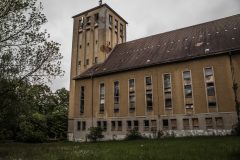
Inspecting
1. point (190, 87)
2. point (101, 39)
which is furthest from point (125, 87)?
point (101, 39)

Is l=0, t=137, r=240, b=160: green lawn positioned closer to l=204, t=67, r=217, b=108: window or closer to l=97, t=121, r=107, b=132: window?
l=204, t=67, r=217, b=108: window

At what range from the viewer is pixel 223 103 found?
26.2 metres

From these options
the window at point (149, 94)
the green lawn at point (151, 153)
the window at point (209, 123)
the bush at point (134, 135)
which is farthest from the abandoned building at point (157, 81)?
the green lawn at point (151, 153)

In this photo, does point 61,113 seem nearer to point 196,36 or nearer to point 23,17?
point 196,36

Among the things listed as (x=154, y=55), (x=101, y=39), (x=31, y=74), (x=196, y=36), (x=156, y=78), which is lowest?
(x=31, y=74)

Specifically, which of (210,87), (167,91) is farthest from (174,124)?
(210,87)

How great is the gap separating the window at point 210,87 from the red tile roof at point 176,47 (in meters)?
2.03

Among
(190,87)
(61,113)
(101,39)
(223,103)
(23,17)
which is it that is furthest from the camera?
Answer: (61,113)

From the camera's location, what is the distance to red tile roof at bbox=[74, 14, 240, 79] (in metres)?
29.2

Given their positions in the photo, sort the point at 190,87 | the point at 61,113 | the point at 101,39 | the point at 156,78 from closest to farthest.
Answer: the point at 190,87 → the point at 156,78 → the point at 101,39 → the point at 61,113

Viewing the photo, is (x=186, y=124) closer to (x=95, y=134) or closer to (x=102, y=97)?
(x=95, y=134)

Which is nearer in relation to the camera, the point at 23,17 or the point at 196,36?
the point at 23,17

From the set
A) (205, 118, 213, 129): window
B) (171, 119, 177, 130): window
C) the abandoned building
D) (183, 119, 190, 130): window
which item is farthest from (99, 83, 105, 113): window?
(205, 118, 213, 129): window

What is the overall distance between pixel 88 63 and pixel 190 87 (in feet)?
64.0
